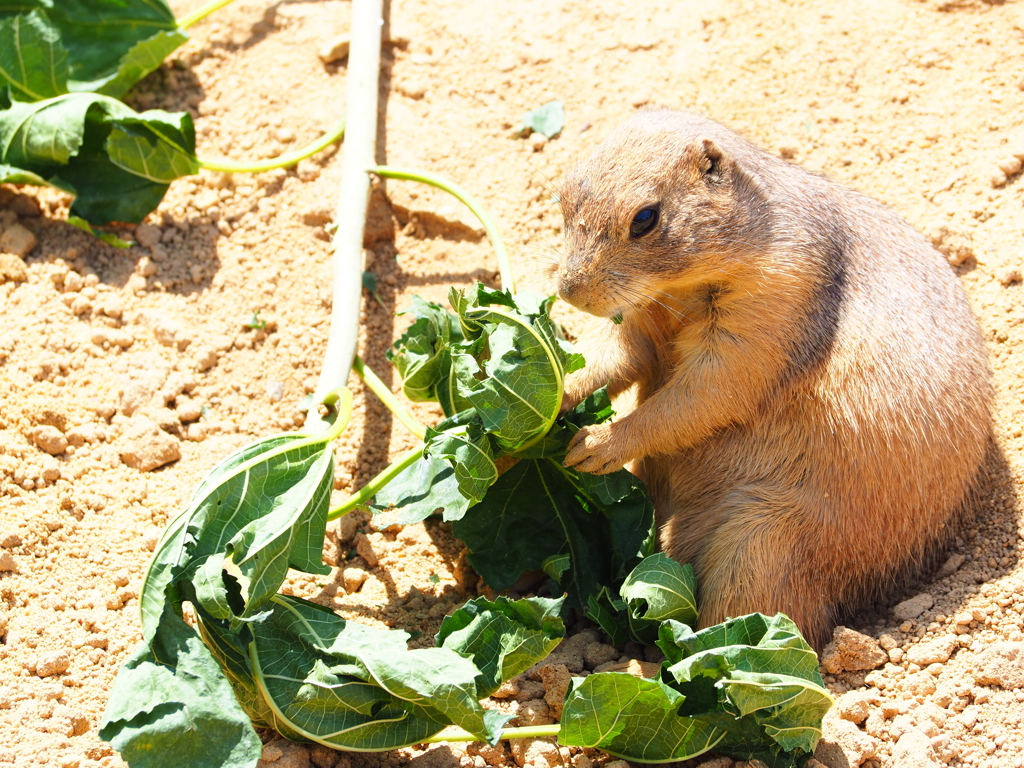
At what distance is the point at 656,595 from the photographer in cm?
388

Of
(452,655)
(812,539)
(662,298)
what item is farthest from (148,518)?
(812,539)

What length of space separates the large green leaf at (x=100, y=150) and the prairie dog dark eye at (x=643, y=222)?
288cm

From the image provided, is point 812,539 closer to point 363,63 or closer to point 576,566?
point 576,566

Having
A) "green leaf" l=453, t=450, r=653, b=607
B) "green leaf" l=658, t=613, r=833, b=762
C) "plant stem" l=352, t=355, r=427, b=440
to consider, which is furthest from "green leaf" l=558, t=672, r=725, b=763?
"plant stem" l=352, t=355, r=427, b=440

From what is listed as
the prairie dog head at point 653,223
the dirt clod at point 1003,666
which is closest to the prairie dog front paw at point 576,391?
the prairie dog head at point 653,223

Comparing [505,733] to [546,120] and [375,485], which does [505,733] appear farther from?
[546,120]

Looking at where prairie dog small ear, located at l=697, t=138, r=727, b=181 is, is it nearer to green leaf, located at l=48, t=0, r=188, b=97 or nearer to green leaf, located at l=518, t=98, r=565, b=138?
green leaf, located at l=518, t=98, r=565, b=138

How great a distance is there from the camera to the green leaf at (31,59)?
5625 mm

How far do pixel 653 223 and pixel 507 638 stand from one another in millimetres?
1833

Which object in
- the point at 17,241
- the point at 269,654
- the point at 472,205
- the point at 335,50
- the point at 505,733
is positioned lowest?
the point at 505,733

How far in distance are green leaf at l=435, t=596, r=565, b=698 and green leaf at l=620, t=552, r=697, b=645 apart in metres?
0.46

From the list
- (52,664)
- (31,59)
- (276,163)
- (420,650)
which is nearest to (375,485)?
(420,650)

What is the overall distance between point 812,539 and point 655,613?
0.90 m

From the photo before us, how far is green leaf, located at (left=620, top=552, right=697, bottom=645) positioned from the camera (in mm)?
3867
